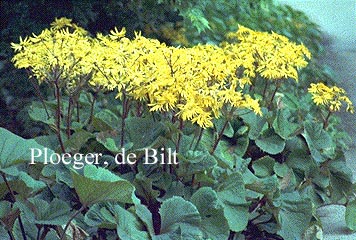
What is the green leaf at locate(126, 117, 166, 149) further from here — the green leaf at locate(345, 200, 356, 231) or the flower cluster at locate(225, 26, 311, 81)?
the green leaf at locate(345, 200, 356, 231)

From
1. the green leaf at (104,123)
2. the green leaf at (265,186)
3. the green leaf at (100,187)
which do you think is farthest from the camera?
the green leaf at (104,123)

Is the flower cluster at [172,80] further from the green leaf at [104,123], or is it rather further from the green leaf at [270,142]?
the green leaf at [270,142]

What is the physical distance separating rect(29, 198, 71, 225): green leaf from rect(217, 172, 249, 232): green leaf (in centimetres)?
70

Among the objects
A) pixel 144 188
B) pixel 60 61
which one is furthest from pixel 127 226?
pixel 60 61

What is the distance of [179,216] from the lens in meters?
2.80

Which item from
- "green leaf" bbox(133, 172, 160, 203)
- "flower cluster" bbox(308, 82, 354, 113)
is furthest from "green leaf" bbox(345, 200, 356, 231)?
"green leaf" bbox(133, 172, 160, 203)

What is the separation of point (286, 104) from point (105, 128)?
4.28 feet

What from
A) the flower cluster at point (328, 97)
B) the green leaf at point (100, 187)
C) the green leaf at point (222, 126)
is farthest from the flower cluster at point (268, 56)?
the green leaf at point (100, 187)

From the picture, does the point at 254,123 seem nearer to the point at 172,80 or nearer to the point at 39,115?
the point at 172,80

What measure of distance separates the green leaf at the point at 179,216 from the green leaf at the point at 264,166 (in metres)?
0.79

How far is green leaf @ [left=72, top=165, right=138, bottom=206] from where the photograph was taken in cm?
251

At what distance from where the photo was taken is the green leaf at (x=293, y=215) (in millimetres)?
3309

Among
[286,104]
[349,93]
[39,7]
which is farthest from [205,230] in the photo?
[349,93]

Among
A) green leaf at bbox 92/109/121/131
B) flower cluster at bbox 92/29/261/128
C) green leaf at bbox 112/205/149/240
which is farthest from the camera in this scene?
green leaf at bbox 92/109/121/131
